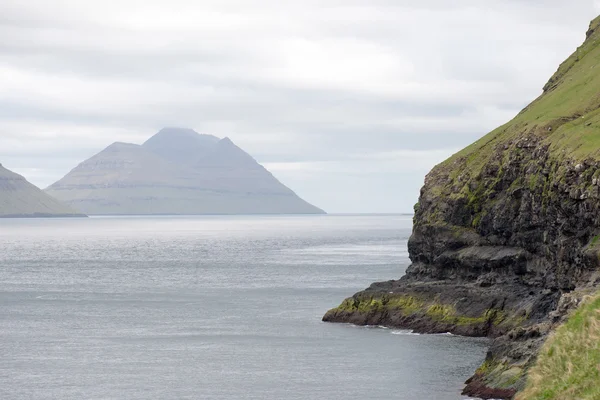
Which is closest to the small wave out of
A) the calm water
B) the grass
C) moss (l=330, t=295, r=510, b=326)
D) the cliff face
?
the calm water

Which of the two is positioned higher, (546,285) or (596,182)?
(596,182)

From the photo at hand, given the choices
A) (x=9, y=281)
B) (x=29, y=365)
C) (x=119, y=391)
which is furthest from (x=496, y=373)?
(x=9, y=281)

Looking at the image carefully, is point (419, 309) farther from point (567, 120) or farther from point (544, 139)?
point (567, 120)

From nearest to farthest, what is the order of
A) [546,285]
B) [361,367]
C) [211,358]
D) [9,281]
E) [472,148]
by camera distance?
[361,367], [211,358], [546,285], [472,148], [9,281]

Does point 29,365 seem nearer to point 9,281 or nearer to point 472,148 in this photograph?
point 472,148

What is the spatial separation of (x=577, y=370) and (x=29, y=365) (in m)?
47.7

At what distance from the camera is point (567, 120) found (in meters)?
86.4

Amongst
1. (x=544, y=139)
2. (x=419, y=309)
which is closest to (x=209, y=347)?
(x=419, y=309)

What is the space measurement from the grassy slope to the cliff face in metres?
0.19

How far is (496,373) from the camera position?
50.2 m

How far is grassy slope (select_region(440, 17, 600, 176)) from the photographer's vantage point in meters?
77.5

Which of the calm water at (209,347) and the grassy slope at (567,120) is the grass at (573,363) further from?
the grassy slope at (567,120)

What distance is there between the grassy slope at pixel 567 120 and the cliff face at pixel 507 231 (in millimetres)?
185

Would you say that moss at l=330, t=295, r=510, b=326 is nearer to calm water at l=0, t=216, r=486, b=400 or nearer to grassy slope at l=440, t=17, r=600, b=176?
calm water at l=0, t=216, r=486, b=400
